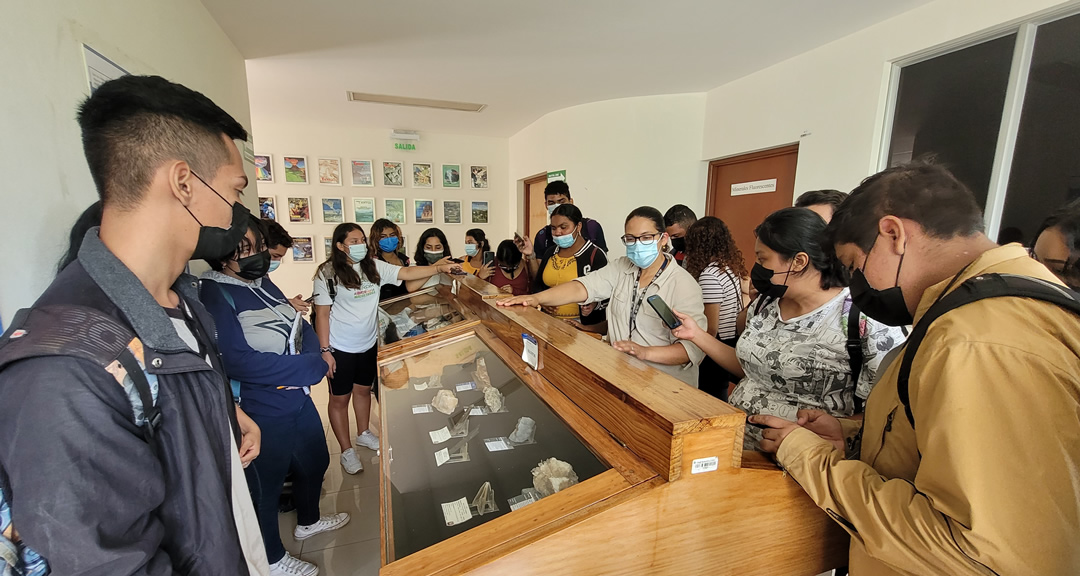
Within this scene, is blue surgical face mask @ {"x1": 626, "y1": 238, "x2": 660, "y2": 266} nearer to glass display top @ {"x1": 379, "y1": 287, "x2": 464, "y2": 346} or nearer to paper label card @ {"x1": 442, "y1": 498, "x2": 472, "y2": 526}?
glass display top @ {"x1": 379, "y1": 287, "x2": 464, "y2": 346}

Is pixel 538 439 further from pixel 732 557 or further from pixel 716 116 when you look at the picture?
pixel 716 116

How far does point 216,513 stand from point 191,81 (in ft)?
9.31

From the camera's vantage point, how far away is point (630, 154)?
5211 millimetres

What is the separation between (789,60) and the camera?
379cm

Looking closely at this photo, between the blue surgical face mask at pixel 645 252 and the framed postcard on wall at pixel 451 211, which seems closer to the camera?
the blue surgical face mask at pixel 645 252

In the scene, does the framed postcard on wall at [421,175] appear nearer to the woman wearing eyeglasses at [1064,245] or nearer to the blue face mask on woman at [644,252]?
the blue face mask on woman at [644,252]

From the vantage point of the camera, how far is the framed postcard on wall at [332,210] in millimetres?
6762

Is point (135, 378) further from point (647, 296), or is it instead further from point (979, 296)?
point (647, 296)

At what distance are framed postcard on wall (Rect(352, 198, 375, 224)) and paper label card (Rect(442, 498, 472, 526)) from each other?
6.56 m

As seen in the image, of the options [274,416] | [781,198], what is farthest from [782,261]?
[781,198]

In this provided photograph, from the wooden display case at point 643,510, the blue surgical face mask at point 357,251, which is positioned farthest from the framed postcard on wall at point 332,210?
the wooden display case at point 643,510

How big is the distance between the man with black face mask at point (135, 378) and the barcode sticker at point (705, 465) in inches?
39.3

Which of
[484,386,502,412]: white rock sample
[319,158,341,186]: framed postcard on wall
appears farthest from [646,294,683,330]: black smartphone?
[319,158,341,186]: framed postcard on wall

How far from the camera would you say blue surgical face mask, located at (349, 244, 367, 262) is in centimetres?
280
